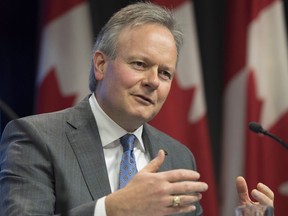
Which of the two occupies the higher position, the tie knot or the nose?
the nose

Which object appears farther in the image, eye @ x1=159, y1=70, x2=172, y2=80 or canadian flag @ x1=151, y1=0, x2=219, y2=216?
canadian flag @ x1=151, y1=0, x2=219, y2=216

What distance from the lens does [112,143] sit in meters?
2.54

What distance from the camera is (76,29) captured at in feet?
12.2

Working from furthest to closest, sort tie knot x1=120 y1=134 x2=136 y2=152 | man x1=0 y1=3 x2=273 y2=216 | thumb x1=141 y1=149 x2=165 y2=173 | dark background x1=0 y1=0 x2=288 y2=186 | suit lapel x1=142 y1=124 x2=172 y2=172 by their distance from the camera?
dark background x1=0 y1=0 x2=288 y2=186 < suit lapel x1=142 y1=124 x2=172 y2=172 < tie knot x1=120 y1=134 x2=136 y2=152 < man x1=0 y1=3 x2=273 y2=216 < thumb x1=141 y1=149 x2=165 y2=173

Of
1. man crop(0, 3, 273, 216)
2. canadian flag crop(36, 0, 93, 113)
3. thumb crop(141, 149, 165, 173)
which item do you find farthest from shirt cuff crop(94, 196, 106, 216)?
canadian flag crop(36, 0, 93, 113)

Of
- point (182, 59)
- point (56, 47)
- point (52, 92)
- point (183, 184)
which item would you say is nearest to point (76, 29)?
point (56, 47)

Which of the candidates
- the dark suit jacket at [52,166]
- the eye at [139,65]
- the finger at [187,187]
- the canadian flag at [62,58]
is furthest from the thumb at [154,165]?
the canadian flag at [62,58]

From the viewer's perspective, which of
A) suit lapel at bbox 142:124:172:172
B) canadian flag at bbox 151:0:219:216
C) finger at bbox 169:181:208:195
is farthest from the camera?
canadian flag at bbox 151:0:219:216

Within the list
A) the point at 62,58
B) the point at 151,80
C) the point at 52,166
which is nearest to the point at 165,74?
the point at 151,80

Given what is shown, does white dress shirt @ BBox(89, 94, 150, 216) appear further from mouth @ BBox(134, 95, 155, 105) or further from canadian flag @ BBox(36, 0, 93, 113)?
canadian flag @ BBox(36, 0, 93, 113)

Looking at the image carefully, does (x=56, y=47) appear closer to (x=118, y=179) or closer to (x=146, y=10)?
(x=146, y=10)

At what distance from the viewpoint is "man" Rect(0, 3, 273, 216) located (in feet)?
6.95

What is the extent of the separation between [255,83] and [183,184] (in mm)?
2181

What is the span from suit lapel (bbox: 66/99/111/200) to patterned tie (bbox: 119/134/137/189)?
9 centimetres
